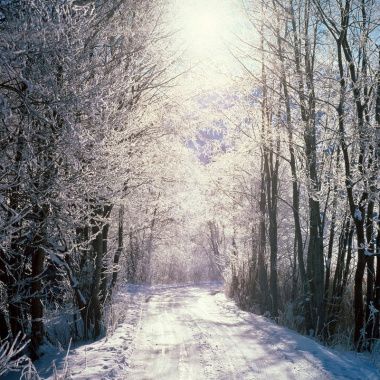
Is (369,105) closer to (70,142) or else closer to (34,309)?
(70,142)

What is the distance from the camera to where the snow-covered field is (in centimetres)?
541

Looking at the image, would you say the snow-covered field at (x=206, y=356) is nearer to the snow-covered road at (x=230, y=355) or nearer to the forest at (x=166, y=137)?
the snow-covered road at (x=230, y=355)

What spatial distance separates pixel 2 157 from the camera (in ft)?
15.5

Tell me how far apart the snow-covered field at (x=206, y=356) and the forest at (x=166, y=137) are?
47.8 inches

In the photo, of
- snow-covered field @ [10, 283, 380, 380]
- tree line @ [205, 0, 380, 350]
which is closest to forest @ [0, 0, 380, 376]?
tree line @ [205, 0, 380, 350]

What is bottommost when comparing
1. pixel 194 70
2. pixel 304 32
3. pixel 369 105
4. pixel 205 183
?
pixel 205 183

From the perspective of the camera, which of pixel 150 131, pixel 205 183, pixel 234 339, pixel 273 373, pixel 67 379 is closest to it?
pixel 67 379

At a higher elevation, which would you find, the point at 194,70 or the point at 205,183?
the point at 194,70

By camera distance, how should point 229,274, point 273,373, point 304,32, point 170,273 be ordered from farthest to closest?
point 170,273
point 229,274
point 304,32
point 273,373

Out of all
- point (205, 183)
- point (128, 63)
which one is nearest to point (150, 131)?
point (128, 63)

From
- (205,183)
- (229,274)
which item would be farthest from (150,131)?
(229,274)

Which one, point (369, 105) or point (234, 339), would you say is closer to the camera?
point (234, 339)

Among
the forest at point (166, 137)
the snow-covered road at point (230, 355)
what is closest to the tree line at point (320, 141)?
the forest at point (166, 137)

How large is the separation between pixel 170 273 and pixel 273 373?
27778 millimetres
